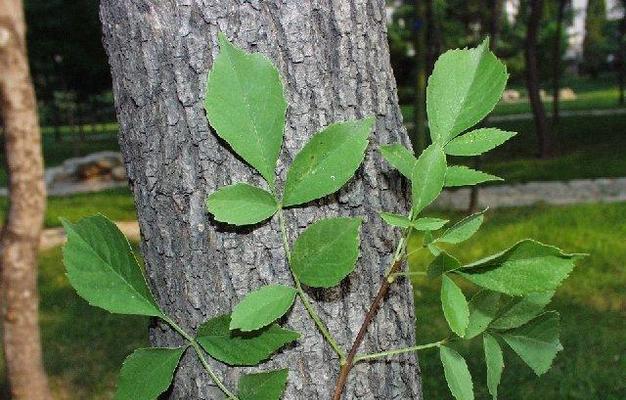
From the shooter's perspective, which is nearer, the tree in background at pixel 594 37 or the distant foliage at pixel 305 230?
the distant foliage at pixel 305 230

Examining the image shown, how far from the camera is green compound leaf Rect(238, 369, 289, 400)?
2.26ft

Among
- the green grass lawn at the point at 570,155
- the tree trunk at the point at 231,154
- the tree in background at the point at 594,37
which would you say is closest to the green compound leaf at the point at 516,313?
the tree trunk at the point at 231,154

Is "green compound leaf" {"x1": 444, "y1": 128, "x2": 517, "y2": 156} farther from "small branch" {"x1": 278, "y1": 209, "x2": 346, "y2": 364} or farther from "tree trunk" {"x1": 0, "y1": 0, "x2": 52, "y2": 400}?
"tree trunk" {"x1": 0, "y1": 0, "x2": 52, "y2": 400}

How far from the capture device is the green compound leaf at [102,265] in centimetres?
67

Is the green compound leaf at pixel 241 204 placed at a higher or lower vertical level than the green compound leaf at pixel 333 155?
lower

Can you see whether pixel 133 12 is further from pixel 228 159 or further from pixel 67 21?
pixel 67 21

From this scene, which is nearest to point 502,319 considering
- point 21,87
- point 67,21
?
point 21,87

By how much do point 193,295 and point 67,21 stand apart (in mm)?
14623

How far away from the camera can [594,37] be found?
34.0 metres

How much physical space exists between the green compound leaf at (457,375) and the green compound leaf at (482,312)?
5 cm

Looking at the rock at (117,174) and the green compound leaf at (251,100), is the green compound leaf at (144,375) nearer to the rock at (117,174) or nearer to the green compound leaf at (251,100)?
the green compound leaf at (251,100)

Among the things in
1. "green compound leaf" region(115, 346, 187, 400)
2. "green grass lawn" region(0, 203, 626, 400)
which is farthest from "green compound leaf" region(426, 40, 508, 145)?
"green grass lawn" region(0, 203, 626, 400)

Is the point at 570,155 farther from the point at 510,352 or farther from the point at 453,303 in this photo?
the point at 453,303

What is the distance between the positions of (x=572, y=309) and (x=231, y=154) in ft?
15.8
